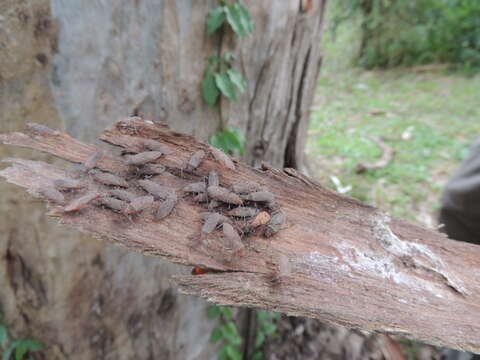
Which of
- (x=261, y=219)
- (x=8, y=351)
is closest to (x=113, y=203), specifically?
(x=261, y=219)

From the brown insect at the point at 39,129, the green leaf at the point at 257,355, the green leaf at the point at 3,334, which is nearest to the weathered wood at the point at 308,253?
the brown insect at the point at 39,129

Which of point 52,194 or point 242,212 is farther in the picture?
point 242,212

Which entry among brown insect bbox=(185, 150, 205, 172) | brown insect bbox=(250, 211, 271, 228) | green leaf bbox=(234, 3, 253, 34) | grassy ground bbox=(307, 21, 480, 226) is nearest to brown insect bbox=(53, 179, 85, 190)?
brown insect bbox=(185, 150, 205, 172)

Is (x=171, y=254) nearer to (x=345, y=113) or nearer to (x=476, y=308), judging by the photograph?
(x=476, y=308)

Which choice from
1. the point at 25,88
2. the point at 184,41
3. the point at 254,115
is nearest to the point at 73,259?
the point at 25,88

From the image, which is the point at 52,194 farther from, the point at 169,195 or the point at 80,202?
the point at 169,195
